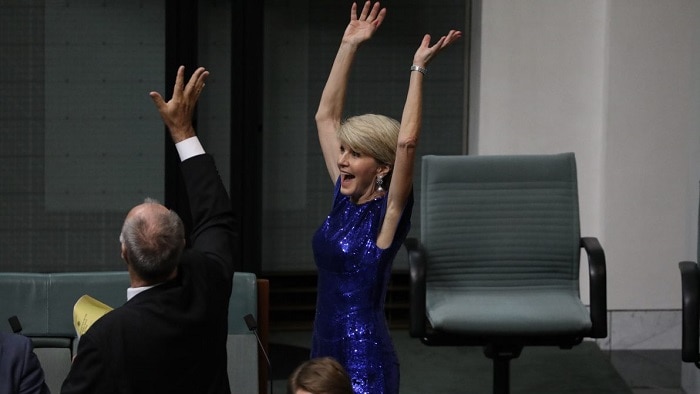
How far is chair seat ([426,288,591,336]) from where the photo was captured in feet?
15.2

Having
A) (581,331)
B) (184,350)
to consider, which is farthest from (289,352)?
(184,350)

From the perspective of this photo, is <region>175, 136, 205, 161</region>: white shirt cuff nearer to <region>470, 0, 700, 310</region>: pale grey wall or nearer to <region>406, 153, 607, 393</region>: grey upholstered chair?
<region>406, 153, 607, 393</region>: grey upholstered chair

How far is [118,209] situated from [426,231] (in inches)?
82.4

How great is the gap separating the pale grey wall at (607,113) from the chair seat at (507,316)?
1548 millimetres

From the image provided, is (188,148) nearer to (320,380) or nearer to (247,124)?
(320,380)

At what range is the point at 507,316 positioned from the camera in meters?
4.66

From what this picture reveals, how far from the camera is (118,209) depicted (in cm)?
646

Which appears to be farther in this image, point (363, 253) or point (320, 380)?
point (363, 253)

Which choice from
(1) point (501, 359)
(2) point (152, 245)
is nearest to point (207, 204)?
(2) point (152, 245)

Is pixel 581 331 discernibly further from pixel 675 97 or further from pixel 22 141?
pixel 22 141

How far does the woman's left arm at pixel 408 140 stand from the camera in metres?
3.36

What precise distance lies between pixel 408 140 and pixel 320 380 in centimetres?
93

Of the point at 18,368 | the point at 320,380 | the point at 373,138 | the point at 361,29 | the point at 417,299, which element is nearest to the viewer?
the point at 320,380

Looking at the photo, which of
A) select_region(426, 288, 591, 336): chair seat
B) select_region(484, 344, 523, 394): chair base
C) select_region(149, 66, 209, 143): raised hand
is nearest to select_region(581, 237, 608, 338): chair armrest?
select_region(426, 288, 591, 336): chair seat
